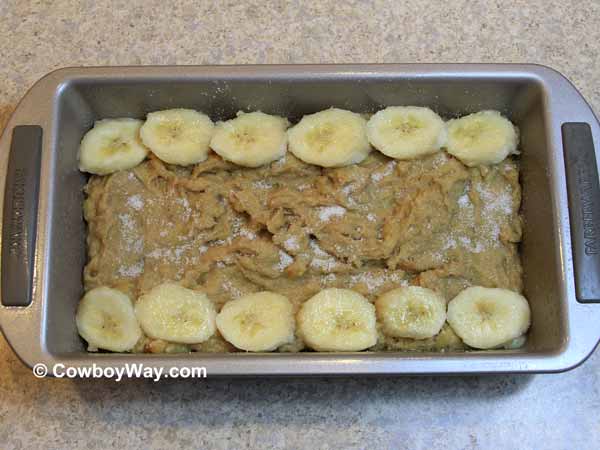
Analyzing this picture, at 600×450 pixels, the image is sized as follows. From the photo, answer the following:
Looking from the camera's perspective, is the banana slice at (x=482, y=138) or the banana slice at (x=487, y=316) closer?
the banana slice at (x=487, y=316)

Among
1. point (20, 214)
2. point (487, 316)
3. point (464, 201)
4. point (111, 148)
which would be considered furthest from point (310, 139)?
point (20, 214)

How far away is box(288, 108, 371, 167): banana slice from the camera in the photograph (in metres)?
Result: 1.96

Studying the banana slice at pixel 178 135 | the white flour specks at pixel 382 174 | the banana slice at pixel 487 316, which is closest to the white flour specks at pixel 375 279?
the banana slice at pixel 487 316

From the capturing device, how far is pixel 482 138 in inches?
77.5

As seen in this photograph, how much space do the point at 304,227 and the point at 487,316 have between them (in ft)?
1.96

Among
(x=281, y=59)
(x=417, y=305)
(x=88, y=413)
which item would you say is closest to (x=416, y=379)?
(x=417, y=305)

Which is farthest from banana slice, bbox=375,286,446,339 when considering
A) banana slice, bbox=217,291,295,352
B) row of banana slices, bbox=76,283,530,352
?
banana slice, bbox=217,291,295,352

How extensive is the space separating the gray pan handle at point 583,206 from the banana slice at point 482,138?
176 mm

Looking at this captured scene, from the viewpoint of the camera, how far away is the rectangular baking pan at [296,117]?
5.59ft

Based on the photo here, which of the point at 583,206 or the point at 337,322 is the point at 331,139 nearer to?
the point at 337,322

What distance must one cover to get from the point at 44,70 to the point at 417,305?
157cm

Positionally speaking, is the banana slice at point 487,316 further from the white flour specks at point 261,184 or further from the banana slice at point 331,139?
the white flour specks at point 261,184

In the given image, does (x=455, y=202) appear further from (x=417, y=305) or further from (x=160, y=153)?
(x=160, y=153)

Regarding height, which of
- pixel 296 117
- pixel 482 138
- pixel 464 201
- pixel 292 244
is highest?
pixel 296 117
